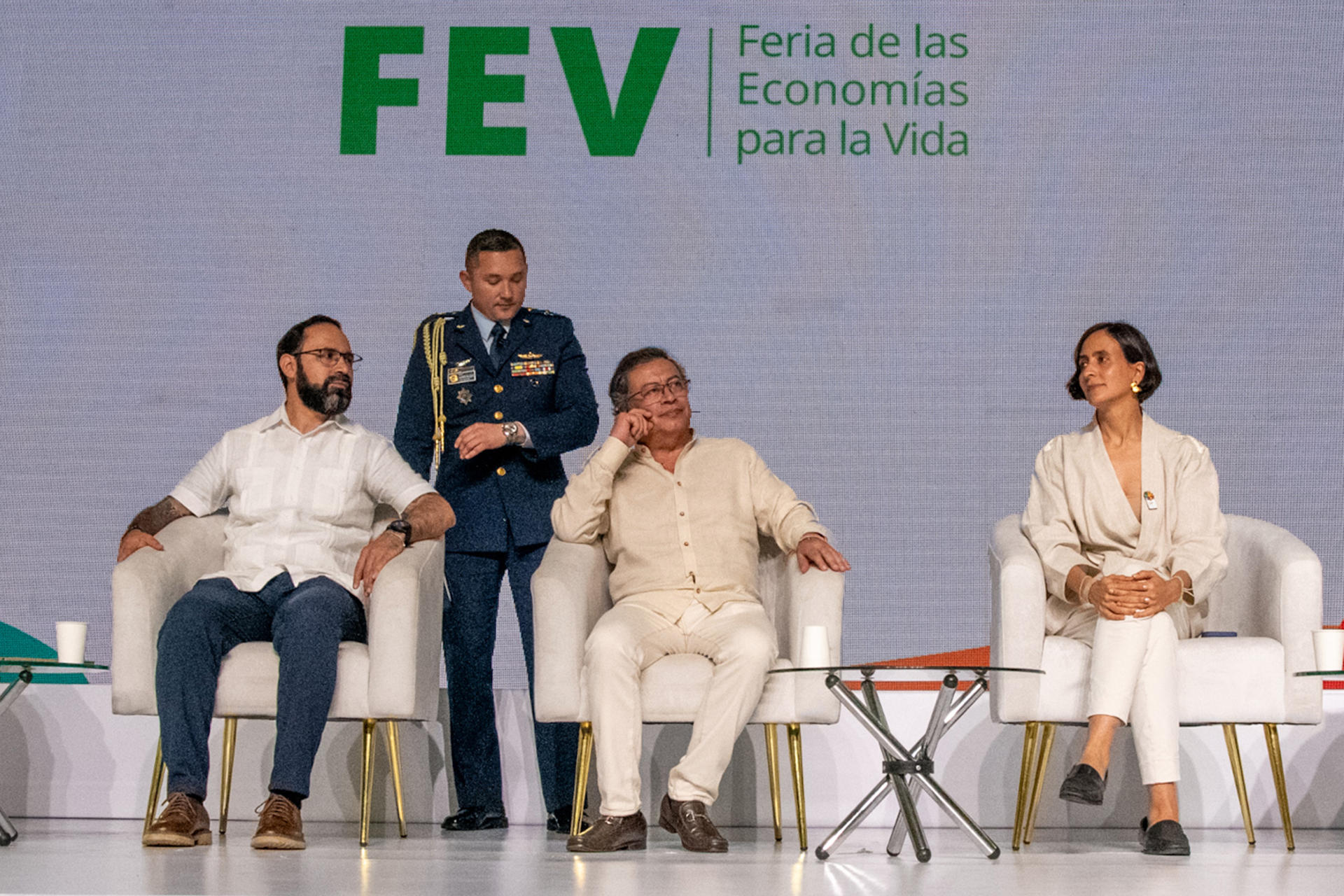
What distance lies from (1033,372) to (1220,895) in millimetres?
2617

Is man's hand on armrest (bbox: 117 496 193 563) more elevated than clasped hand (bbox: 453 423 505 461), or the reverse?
clasped hand (bbox: 453 423 505 461)

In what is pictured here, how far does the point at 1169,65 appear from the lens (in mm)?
5199

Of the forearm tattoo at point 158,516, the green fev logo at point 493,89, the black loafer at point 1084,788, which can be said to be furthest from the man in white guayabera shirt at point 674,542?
the green fev logo at point 493,89

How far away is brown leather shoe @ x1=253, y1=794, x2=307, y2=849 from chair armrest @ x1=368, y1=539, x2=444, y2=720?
32 cm

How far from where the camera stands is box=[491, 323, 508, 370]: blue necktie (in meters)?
4.33

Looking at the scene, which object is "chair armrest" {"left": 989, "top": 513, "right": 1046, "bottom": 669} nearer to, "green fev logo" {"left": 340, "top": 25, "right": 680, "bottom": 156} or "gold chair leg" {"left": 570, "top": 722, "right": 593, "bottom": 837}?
"gold chair leg" {"left": 570, "top": 722, "right": 593, "bottom": 837}

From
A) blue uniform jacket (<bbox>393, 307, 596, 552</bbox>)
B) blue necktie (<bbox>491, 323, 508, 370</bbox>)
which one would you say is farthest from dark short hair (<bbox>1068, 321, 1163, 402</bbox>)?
blue necktie (<bbox>491, 323, 508, 370</bbox>)

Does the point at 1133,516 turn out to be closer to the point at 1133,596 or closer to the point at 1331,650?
the point at 1133,596

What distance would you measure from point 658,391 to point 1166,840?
156 cm

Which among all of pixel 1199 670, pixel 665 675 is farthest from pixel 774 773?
pixel 1199 670

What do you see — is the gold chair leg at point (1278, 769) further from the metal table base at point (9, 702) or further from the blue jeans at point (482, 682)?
the metal table base at point (9, 702)

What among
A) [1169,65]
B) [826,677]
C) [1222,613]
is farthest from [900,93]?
[826,677]

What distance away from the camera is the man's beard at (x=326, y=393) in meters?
4.10

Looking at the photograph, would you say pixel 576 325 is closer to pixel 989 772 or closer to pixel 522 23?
pixel 522 23
